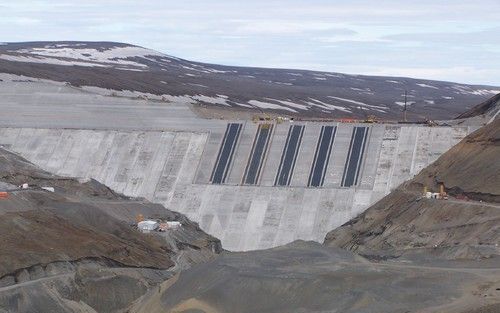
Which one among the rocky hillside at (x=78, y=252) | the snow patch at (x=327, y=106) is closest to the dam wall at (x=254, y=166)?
the rocky hillside at (x=78, y=252)

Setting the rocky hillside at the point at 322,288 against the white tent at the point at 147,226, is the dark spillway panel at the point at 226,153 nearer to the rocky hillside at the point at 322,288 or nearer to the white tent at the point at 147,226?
the white tent at the point at 147,226

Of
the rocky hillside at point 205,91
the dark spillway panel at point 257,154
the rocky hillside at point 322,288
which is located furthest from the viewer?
the rocky hillside at point 205,91

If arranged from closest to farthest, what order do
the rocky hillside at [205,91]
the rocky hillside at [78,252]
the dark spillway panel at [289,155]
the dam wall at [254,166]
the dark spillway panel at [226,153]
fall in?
the rocky hillside at [78,252], the dam wall at [254,166], the dark spillway panel at [289,155], the dark spillway panel at [226,153], the rocky hillside at [205,91]

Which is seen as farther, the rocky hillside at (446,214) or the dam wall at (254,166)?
the dam wall at (254,166)

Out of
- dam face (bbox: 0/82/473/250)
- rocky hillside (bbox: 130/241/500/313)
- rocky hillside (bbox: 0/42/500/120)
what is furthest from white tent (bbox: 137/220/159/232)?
rocky hillside (bbox: 0/42/500/120)

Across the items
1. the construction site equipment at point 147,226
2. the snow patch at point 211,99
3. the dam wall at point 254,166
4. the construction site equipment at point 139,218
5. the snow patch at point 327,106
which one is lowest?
the construction site equipment at point 139,218

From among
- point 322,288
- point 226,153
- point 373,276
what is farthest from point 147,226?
point 373,276
